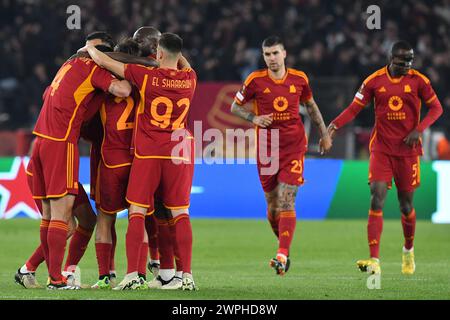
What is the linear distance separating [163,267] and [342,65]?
45.1 feet

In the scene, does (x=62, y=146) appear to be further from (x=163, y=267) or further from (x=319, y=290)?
(x=319, y=290)

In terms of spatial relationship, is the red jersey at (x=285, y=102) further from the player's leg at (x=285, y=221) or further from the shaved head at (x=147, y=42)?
the shaved head at (x=147, y=42)

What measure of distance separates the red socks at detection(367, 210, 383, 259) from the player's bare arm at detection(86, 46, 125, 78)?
11.4 feet

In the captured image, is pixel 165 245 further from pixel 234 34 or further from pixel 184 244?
pixel 234 34

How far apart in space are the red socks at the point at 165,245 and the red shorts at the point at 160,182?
15.3 inches

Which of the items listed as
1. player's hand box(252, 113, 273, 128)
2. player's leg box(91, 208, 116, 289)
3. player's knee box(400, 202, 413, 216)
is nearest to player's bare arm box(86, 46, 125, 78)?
player's leg box(91, 208, 116, 289)

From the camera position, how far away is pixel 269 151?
39.2ft

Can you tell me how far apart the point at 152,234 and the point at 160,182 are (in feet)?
3.60

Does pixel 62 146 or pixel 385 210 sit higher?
pixel 62 146

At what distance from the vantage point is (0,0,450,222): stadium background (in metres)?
18.2

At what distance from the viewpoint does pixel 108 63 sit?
9.47 m

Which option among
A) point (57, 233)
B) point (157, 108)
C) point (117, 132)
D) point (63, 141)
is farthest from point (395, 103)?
point (57, 233)

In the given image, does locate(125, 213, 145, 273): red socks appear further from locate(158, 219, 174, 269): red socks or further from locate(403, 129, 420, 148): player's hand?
locate(403, 129, 420, 148): player's hand
